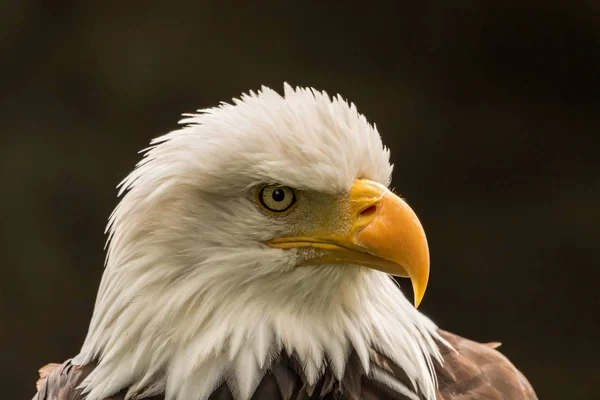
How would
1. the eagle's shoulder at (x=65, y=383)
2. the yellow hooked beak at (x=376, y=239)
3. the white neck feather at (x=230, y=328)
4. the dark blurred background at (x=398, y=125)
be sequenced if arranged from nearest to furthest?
the yellow hooked beak at (x=376, y=239) → the white neck feather at (x=230, y=328) → the eagle's shoulder at (x=65, y=383) → the dark blurred background at (x=398, y=125)

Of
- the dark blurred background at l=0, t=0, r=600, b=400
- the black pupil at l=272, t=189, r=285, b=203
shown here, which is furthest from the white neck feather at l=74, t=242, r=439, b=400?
the dark blurred background at l=0, t=0, r=600, b=400

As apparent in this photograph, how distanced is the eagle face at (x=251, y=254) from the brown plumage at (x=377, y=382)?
0.03 m

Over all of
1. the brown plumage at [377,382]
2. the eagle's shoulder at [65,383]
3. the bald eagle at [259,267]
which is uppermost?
the bald eagle at [259,267]

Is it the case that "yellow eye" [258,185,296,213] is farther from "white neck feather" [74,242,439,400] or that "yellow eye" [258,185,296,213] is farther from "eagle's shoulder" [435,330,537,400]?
"eagle's shoulder" [435,330,537,400]

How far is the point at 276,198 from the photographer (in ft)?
5.36

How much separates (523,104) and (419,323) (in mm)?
1920

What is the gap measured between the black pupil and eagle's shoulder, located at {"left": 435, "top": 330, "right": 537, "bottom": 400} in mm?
542

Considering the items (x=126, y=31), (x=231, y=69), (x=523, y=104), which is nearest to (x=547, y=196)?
(x=523, y=104)

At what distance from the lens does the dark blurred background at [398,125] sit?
3.45 meters

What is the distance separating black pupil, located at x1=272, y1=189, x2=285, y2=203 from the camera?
163 centimetres

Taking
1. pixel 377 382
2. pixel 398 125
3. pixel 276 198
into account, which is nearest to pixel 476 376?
pixel 377 382

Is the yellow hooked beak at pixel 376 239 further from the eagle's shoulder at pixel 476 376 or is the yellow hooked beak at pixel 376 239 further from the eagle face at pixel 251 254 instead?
the eagle's shoulder at pixel 476 376

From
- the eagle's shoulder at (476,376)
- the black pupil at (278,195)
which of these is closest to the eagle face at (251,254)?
the black pupil at (278,195)

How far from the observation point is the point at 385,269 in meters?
1.60
